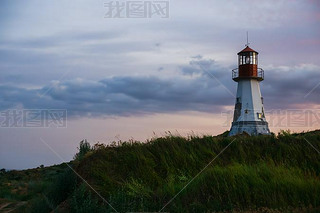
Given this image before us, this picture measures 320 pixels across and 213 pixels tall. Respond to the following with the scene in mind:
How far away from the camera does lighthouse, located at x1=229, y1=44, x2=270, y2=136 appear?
117 ft

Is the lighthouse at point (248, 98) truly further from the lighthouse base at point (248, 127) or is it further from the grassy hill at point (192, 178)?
the grassy hill at point (192, 178)

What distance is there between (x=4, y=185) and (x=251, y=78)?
23087 millimetres

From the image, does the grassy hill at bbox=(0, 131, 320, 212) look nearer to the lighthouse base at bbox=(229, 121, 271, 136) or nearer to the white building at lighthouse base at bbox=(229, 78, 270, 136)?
the lighthouse base at bbox=(229, 121, 271, 136)

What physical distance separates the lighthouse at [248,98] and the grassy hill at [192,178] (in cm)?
1949

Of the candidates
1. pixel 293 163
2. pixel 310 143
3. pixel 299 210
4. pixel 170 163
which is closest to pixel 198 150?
pixel 170 163

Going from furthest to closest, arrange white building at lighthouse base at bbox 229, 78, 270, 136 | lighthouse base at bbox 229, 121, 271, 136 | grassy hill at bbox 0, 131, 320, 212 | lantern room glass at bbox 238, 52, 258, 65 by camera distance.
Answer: lantern room glass at bbox 238, 52, 258, 65
white building at lighthouse base at bbox 229, 78, 270, 136
lighthouse base at bbox 229, 121, 271, 136
grassy hill at bbox 0, 131, 320, 212

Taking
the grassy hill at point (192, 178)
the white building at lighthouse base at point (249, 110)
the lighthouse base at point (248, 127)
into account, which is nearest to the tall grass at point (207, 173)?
the grassy hill at point (192, 178)

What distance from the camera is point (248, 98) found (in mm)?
36156

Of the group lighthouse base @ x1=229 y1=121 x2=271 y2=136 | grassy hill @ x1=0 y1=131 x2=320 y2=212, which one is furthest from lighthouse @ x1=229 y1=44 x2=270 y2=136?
grassy hill @ x1=0 y1=131 x2=320 y2=212

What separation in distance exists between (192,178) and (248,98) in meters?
24.9

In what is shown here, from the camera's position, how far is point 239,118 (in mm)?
36125

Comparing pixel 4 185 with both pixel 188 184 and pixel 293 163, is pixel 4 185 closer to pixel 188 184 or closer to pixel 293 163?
pixel 188 184

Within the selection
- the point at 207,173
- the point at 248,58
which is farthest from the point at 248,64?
the point at 207,173

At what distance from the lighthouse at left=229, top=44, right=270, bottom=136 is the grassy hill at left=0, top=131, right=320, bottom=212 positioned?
19494 millimetres
